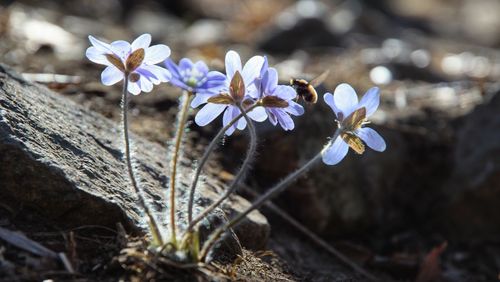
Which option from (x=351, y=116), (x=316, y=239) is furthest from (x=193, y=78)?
(x=316, y=239)

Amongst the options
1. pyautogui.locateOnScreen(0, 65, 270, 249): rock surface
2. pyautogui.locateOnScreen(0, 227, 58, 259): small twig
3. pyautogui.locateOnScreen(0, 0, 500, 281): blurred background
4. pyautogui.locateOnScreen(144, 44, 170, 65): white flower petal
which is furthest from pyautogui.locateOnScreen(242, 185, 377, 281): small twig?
pyautogui.locateOnScreen(0, 227, 58, 259): small twig

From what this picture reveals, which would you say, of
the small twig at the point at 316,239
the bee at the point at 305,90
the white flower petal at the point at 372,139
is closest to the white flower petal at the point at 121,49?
the bee at the point at 305,90

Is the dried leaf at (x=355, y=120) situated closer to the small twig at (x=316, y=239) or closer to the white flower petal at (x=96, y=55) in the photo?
the white flower petal at (x=96, y=55)

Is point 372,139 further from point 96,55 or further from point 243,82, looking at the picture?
point 96,55

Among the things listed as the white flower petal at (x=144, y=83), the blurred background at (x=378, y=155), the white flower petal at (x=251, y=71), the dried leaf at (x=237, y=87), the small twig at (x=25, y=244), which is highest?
the blurred background at (x=378, y=155)

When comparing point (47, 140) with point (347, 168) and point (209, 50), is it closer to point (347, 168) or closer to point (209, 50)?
point (347, 168)

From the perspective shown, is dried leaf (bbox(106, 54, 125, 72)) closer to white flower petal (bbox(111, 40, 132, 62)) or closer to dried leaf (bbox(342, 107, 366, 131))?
white flower petal (bbox(111, 40, 132, 62))

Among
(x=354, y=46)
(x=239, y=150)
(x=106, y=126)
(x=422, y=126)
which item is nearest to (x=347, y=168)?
(x=239, y=150)
